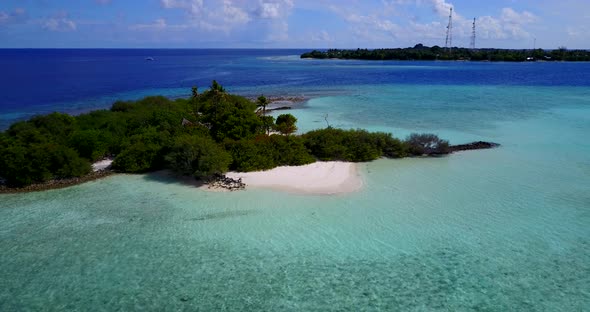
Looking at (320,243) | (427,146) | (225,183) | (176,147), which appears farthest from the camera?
(427,146)

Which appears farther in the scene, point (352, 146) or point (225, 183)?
point (352, 146)

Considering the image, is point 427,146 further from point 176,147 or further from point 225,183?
point 176,147

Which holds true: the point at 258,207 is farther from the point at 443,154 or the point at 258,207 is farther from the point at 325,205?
the point at 443,154

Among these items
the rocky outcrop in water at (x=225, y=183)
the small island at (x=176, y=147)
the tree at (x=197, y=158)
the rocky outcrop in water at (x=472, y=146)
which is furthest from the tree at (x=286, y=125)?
the rocky outcrop in water at (x=472, y=146)

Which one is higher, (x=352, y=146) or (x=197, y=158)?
(x=352, y=146)

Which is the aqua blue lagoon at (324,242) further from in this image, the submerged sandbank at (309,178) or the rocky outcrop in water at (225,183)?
the rocky outcrop in water at (225,183)

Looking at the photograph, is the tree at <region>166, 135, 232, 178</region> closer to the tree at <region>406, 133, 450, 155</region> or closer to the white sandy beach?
the white sandy beach

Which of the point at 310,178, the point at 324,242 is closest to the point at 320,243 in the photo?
the point at 324,242
